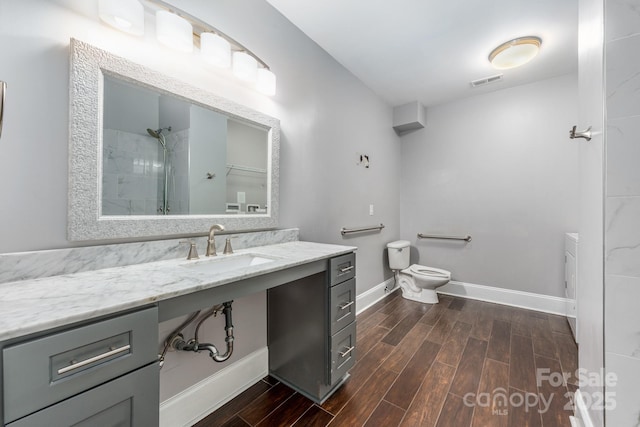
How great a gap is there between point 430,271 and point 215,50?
2.95 metres

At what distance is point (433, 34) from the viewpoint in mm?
1938

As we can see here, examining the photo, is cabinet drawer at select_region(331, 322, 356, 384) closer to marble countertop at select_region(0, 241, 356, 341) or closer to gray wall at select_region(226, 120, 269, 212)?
marble countertop at select_region(0, 241, 356, 341)

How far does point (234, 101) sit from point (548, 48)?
8.60 ft

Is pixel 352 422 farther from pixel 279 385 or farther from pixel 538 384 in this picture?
pixel 538 384

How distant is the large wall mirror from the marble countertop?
184 mm

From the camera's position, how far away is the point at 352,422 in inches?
49.7

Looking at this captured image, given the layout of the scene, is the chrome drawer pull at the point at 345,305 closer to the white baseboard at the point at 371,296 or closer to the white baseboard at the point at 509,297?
the white baseboard at the point at 371,296

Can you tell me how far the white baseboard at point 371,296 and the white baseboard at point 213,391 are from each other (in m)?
1.22

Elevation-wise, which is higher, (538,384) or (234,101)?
(234,101)

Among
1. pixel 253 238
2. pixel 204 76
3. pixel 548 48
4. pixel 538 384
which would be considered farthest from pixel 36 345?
pixel 548 48

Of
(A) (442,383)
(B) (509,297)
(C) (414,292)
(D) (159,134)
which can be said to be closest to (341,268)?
(A) (442,383)

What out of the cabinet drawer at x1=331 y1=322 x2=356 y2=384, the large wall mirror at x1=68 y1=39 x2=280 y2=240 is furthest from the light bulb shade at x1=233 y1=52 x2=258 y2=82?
the cabinet drawer at x1=331 y1=322 x2=356 y2=384

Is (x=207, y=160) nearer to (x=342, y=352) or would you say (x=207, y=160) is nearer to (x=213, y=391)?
(x=213, y=391)

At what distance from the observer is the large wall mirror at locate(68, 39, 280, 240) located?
965 mm
